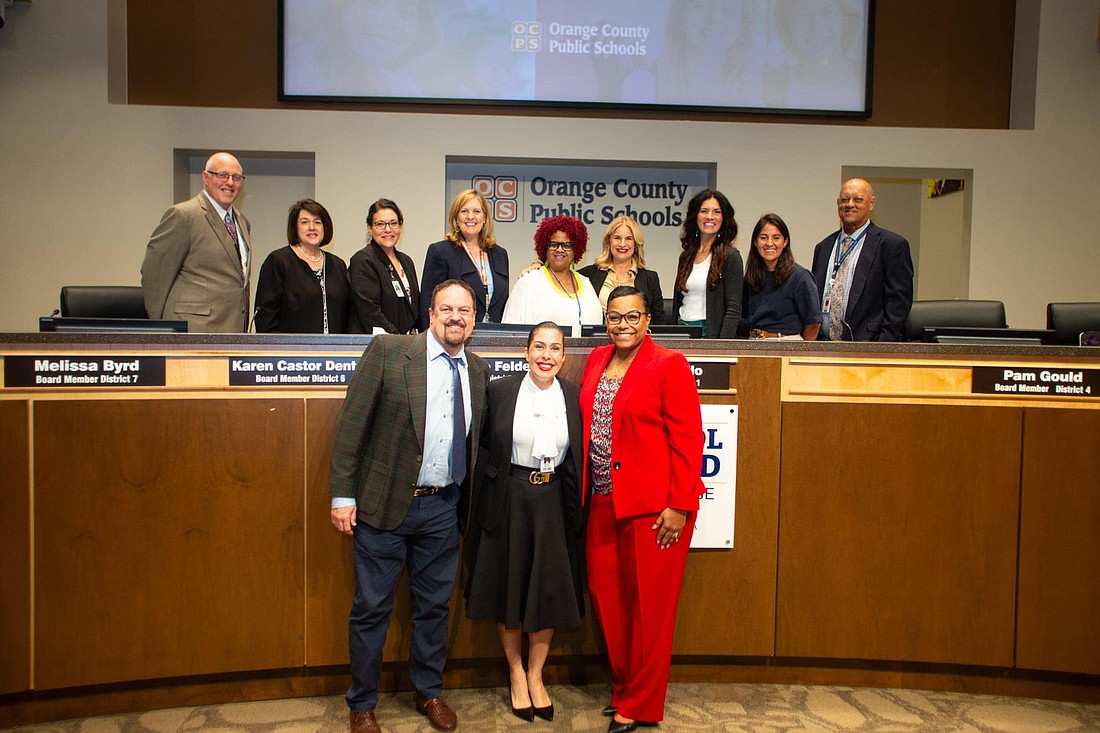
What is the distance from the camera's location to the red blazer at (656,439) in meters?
2.89

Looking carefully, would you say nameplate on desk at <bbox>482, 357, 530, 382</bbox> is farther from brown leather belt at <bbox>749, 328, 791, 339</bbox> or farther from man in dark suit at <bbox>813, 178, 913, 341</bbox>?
man in dark suit at <bbox>813, 178, 913, 341</bbox>

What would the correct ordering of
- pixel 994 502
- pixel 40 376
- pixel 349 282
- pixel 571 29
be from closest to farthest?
pixel 40 376, pixel 994 502, pixel 349 282, pixel 571 29

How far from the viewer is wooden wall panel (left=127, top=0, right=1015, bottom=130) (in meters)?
6.54

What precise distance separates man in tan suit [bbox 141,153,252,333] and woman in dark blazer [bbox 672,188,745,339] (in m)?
2.34

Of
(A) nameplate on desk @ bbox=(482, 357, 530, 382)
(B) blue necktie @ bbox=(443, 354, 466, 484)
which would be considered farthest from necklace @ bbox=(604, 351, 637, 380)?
(B) blue necktie @ bbox=(443, 354, 466, 484)

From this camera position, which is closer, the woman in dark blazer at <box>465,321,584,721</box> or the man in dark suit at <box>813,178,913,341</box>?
the woman in dark blazer at <box>465,321,584,721</box>

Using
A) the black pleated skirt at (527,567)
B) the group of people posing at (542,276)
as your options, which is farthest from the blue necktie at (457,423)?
the group of people posing at (542,276)

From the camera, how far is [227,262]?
13.1 ft

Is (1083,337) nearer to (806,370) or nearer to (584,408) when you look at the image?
(806,370)

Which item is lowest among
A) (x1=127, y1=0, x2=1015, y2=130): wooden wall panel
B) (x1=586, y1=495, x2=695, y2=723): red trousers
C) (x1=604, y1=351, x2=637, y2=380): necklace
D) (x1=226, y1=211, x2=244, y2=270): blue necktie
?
(x1=586, y1=495, x2=695, y2=723): red trousers

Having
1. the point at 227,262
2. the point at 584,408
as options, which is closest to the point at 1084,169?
the point at 584,408

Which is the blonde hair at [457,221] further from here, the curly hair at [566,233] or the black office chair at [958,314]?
the black office chair at [958,314]

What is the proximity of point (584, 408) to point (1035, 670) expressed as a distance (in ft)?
7.31

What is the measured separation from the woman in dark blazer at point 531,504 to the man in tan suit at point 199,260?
5.95ft
